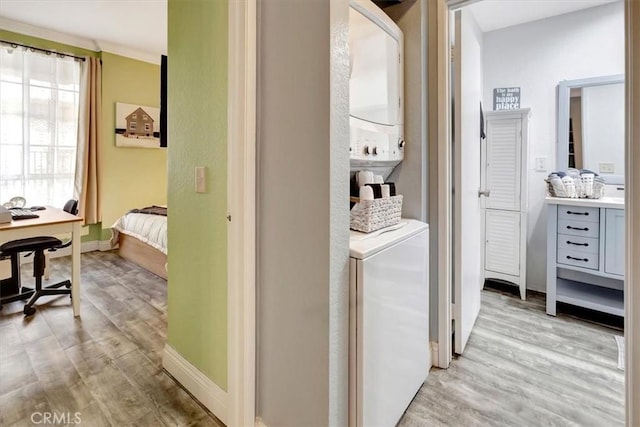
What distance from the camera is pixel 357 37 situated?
1.41m

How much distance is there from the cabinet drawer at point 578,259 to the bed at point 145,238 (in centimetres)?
336

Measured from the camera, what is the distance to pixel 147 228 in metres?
3.46

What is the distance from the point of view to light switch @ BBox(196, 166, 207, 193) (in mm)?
1474

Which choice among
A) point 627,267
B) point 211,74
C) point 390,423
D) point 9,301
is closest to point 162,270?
point 9,301

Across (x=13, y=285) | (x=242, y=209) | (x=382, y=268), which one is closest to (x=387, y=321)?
(x=382, y=268)

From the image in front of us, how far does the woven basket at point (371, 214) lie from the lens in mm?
1391

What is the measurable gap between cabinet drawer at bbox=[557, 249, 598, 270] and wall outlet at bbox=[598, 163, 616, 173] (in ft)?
2.56

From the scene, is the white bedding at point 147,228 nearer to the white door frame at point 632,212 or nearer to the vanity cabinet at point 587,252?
the white door frame at point 632,212

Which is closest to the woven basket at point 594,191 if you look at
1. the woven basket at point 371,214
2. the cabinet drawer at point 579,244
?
the cabinet drawer at point 579,244

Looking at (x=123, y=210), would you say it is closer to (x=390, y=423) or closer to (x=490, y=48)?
(x=390, y=423)

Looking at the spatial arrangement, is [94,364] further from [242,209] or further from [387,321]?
[387,321]

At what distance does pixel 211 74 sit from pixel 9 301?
8.65 feet

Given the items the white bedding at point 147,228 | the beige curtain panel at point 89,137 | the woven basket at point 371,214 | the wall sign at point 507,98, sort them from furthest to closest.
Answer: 1. the beige curtain panel at point 89,137
2. the white bedding at point 147,228
3. the wall sign at point 507,98
4. the woven basket at point 371,214

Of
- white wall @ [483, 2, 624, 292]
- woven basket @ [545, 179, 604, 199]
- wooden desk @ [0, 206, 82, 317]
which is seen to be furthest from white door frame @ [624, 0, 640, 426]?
wooden desk @ [0, 206, 82, 317]
